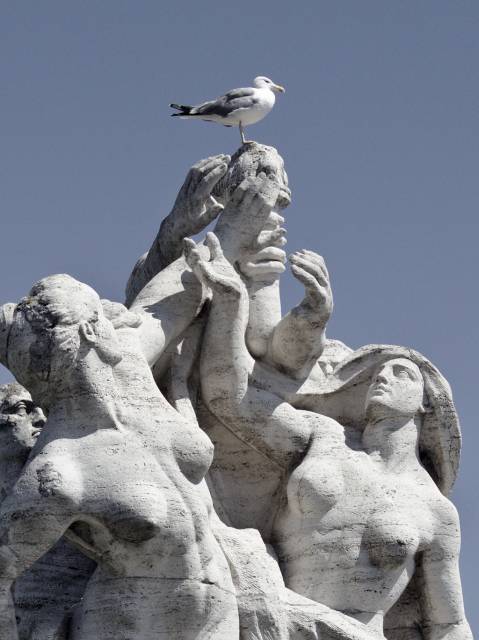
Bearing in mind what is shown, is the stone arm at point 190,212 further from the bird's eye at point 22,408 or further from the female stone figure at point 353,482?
the bird's eye at point 22,408

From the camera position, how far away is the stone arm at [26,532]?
11.1 m

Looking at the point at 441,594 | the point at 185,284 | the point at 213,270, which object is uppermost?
the point at 213,270

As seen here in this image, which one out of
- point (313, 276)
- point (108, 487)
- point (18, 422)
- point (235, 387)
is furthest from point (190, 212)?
point (108, 487)

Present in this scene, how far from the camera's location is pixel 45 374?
1145cm

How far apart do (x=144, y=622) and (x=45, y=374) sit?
57.3 inches

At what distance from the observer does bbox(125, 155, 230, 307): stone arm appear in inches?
511

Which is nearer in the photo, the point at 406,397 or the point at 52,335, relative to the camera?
the point at 52,335

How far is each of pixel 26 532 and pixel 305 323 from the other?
2.46m

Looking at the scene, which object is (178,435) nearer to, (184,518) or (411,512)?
(184,518)

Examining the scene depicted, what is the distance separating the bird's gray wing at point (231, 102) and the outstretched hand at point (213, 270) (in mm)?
1795

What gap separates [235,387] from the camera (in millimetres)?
12555

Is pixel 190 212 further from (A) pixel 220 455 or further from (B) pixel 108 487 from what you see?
(B) pixel 108 487

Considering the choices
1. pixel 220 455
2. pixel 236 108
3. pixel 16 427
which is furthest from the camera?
pixel 236 108

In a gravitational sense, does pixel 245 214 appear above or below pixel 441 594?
above
